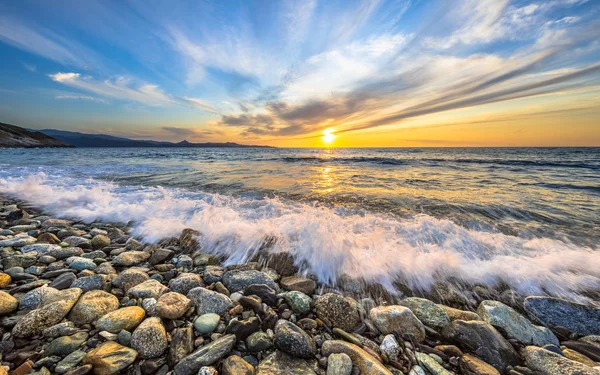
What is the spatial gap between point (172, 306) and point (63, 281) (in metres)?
1.52

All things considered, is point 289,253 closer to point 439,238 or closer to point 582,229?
point 439,238

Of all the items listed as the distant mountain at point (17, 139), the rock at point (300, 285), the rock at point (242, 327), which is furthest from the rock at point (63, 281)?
the distant mountain at point (17, 139)

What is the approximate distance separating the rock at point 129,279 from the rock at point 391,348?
269 cm

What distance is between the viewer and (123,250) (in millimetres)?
3672

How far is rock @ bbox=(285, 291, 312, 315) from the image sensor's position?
7.69 feet

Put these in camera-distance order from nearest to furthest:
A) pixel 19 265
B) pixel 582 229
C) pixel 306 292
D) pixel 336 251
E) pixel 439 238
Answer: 1. pixel 306 292
2. pixel 19 265
3. pixel 336 251
4. pixel 439 238
5. pixel 582 229

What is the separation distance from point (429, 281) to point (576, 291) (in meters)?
1.87

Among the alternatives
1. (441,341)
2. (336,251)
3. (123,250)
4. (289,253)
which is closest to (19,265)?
(123,250)

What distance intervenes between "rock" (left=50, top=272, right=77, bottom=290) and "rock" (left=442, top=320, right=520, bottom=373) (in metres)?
3.96

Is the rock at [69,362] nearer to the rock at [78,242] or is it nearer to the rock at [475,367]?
the rock at [78,242]

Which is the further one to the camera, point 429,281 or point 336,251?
point 336,251

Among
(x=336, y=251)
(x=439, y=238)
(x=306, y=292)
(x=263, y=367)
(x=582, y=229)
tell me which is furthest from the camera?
(x=582, y=229)

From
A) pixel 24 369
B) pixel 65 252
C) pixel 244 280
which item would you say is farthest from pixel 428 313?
pixel 65 252

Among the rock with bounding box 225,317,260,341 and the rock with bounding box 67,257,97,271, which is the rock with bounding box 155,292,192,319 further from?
the rock with bounding box 67,257,97,271
